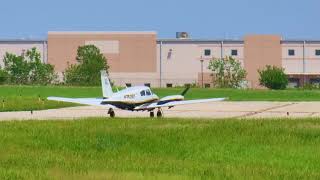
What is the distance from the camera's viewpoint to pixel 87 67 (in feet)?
415

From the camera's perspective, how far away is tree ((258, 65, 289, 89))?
124294 mm

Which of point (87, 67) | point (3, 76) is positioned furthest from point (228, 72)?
point (3, 76)

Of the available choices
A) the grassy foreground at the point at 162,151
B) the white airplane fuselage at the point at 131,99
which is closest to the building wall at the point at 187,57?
the white airplane fuselage at the point at 131,99

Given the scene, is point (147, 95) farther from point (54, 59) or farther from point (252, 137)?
point (54, 59)

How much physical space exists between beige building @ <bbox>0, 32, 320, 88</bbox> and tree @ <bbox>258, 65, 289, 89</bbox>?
8.93 meters

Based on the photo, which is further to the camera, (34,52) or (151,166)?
(34,52)

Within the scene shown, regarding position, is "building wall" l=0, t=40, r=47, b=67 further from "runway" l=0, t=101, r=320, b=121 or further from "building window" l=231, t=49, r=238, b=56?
"runway" l=0, t=101, r=320, b=121

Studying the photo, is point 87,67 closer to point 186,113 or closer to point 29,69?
point 29,69

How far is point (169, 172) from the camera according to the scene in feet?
55.2

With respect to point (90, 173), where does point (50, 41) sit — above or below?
above

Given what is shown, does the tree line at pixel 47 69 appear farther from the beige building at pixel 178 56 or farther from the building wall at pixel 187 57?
the building wall at pixel 187 57

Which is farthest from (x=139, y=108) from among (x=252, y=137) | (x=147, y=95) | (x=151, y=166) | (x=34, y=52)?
(x=34, y=52)

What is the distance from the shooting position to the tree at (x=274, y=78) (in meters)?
124

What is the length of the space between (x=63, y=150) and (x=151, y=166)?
464 cm
